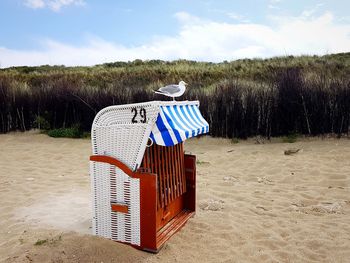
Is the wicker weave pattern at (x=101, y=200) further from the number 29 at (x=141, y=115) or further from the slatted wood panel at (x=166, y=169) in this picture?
the number 29 at (x=141, y=115)

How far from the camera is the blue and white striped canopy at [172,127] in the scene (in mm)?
3037

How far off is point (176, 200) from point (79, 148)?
5869 millimetres

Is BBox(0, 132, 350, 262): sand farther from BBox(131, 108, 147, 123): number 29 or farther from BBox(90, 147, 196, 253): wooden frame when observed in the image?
BBox(131, 108, 147, 123): number 29

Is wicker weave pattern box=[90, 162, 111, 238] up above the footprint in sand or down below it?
above

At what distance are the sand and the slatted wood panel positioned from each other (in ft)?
1.37

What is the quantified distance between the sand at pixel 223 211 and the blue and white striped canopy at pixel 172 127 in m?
1.08

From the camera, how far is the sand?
335cm

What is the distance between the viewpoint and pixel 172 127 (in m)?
3.10

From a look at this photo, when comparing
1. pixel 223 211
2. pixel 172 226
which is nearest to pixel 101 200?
pixel 172 226

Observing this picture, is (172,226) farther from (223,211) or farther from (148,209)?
(223,211)

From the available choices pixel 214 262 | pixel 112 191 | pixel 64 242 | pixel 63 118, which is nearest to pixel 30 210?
pixel 64 242

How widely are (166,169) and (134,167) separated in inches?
22.2

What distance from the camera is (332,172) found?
6254 mm

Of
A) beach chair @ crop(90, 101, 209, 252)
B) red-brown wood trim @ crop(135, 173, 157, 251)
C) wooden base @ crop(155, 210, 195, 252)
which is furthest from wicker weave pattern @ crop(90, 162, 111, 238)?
wooden base @ crop(155, 210, 195, 252)
